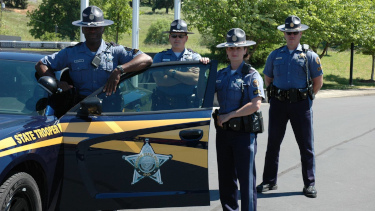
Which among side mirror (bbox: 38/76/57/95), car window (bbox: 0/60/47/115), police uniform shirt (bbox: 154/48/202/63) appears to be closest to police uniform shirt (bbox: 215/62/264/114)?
police uniform shirt (bbox: 154/48/202/63)

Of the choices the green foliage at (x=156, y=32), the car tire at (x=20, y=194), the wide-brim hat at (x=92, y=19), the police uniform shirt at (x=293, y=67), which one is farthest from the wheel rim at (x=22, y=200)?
the green foliage at (x=156, y=32)

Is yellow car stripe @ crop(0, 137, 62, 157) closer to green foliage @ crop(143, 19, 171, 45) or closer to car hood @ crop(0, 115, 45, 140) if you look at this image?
car hood @ crop(0, 115, 45, 140)

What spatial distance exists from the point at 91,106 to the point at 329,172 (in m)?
4.48

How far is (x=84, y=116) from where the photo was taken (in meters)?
4.23

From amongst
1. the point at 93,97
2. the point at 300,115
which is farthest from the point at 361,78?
the point at 93,97

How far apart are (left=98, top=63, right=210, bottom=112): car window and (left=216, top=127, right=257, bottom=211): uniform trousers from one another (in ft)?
1.70

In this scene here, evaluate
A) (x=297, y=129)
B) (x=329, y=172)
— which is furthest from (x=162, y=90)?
(x=329, y=172)

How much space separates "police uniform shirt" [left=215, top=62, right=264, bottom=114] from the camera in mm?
4648

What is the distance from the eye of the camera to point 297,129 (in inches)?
244

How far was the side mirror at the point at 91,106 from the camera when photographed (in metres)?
4.12

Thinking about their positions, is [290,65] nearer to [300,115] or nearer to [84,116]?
[300,115]

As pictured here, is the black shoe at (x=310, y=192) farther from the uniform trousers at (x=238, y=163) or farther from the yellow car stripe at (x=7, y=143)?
the yellow car stripe at (x=7, y=143)

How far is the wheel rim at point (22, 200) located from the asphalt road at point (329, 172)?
2.09 meters

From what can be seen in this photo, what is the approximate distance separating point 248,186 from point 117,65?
5.02 ft
